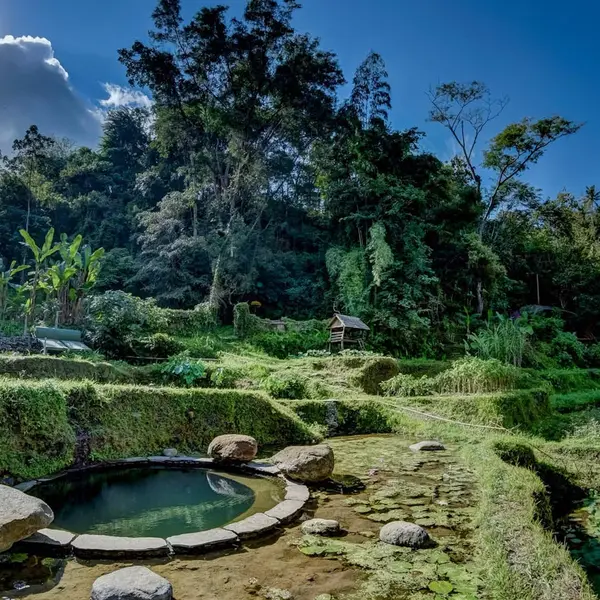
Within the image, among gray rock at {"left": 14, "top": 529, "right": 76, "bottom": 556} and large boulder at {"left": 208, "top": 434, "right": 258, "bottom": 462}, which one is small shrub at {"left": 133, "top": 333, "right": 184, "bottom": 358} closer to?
large boulder at {"left": 208, "top": 434, "right": 258, "bottom": 462}

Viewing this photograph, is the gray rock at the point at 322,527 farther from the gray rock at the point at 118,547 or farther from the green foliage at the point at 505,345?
the green foliage at the point at 505,345

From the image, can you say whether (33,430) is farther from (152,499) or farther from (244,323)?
(244,323)

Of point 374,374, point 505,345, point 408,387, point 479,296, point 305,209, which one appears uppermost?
point 305,209

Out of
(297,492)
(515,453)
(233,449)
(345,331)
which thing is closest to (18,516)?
(297,492)

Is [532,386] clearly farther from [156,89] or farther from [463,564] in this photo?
[156,89]

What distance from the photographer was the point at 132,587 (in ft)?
9.30

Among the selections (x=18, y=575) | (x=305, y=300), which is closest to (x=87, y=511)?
(x=18, y=575)

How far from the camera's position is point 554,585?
268cm

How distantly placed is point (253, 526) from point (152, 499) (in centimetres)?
161

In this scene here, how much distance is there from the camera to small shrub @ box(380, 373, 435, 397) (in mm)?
11102

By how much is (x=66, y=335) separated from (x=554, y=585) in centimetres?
1315

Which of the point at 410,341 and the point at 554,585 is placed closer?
the point at 554,585

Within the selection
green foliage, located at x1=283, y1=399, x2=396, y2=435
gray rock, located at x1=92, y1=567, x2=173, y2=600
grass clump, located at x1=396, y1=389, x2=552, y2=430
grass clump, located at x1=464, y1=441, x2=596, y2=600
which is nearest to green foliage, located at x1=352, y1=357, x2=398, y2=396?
grass clump, located at x1=396, y1=389, x2=552, y2=430

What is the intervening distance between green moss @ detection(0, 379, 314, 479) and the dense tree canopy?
1174 centimetres
